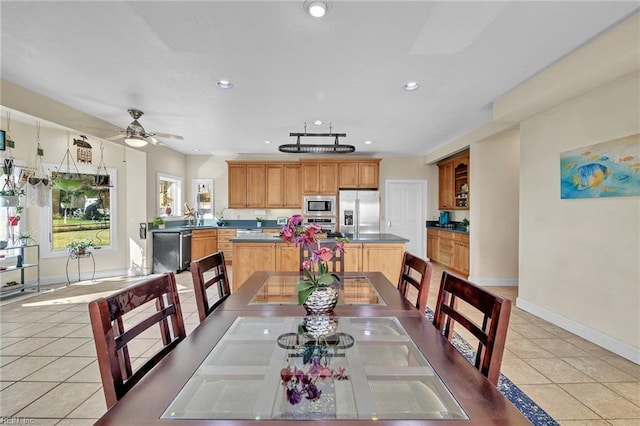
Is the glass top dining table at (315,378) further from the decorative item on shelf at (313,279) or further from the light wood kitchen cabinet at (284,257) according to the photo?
the light wood kitchen cabinet at (284,257)

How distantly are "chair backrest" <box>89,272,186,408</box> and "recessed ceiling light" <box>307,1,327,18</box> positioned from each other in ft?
5.81

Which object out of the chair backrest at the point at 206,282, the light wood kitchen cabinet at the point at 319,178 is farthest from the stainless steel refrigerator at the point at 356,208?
the chair backrest at the point at 206,282

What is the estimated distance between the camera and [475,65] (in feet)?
8.39

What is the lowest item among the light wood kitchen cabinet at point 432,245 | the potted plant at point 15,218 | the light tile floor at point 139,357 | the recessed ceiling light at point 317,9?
the light tile floor at point 139,357

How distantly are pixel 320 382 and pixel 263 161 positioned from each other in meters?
6.02

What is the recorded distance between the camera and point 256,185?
6543mm

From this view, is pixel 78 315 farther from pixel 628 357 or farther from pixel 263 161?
pixel 628 357

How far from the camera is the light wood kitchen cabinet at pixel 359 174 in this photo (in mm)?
6258

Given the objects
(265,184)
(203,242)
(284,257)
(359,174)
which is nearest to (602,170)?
(284,257)

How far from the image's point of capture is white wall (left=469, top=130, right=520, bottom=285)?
15.6 feet

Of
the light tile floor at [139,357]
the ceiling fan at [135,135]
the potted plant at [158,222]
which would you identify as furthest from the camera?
the potted plant at [158,222]

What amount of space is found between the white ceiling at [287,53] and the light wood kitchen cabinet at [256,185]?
2.55m

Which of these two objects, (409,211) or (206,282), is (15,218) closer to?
(206,282)

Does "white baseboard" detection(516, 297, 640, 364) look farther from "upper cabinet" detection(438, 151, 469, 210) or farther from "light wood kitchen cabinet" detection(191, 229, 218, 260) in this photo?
"light wood kitchen cabinet" detection(191, 229, 218, 260)
